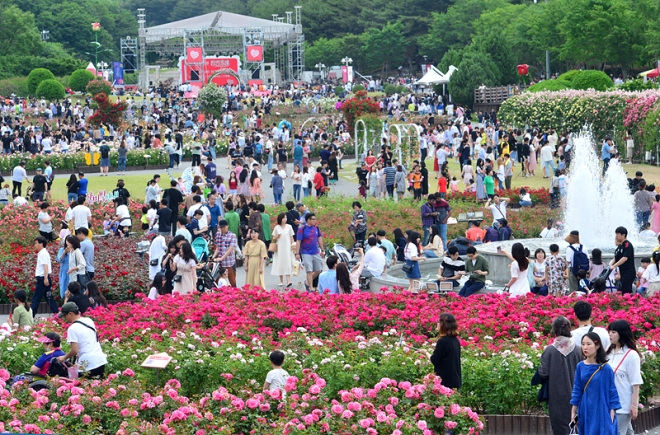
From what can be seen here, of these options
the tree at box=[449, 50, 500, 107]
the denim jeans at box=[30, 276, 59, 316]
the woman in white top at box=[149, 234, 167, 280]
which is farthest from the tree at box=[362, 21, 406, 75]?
the denim jeans at box=[30, 276, 59, 316]

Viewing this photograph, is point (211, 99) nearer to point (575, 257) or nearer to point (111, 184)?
point (111, 184)

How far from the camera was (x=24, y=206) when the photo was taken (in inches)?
938

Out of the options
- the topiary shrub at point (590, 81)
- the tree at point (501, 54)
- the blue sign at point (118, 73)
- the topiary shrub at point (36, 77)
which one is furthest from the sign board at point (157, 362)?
the blue sign at point (118, 73)

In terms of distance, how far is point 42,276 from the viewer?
14.9 metres

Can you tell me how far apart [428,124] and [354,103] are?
7900mm

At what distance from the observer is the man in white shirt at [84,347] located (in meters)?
10.0

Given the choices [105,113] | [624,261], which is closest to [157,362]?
[624,261]

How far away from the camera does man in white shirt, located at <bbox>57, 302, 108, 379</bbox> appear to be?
32.9ft

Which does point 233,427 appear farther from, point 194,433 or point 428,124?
point 428,124

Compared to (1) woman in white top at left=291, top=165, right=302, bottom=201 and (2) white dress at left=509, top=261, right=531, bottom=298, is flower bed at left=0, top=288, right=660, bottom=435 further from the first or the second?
(1) woman in white top at left=291, top=165, right=302, bottom=201

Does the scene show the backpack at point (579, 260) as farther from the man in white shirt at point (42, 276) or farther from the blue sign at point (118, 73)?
the blue sign at point (118, 73)

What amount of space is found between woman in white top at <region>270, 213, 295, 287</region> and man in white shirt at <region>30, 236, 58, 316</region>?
347cm

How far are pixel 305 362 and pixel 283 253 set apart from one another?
22.1 ft

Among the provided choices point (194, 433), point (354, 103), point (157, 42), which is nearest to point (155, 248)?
point (194, 433)
